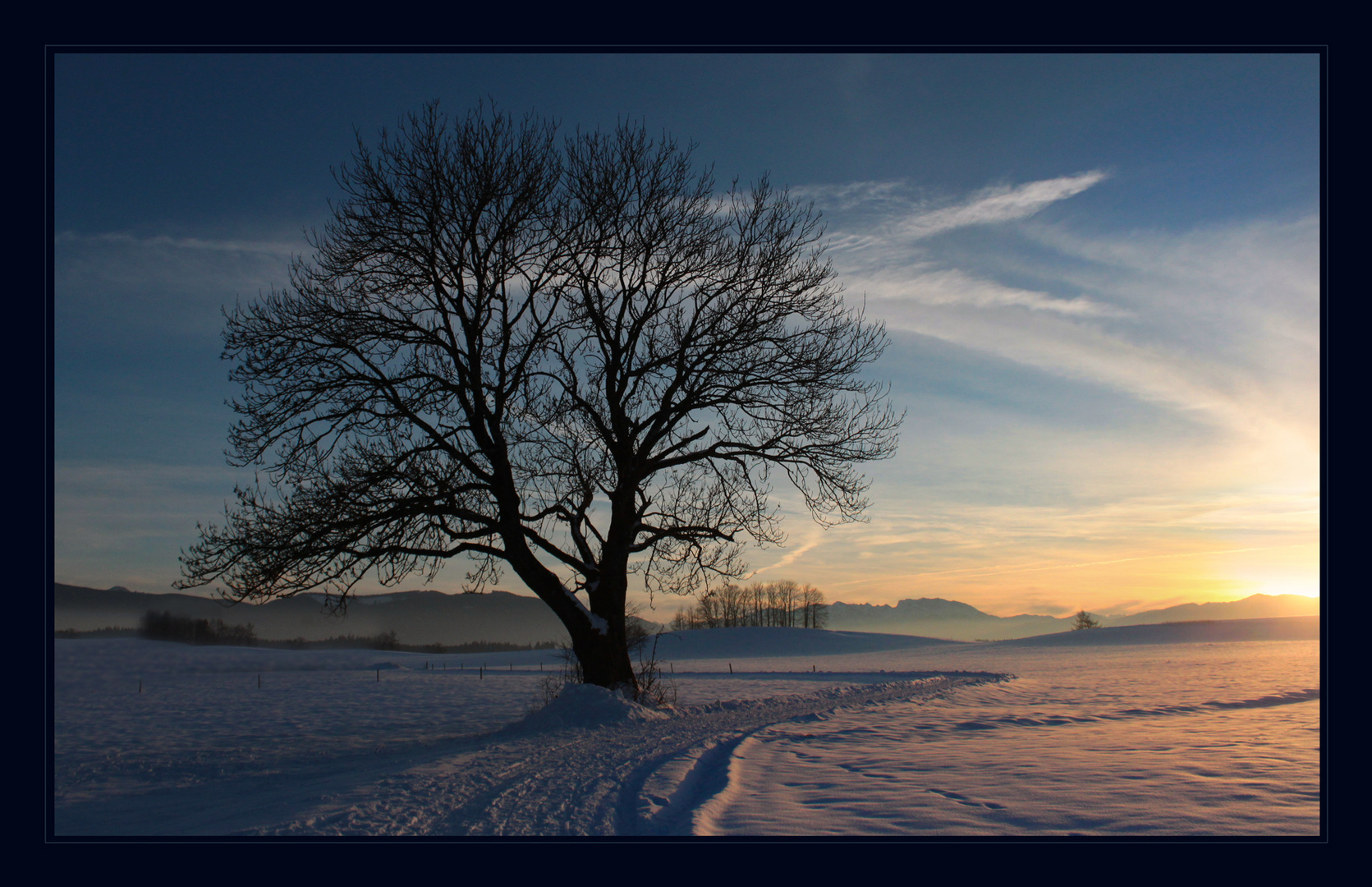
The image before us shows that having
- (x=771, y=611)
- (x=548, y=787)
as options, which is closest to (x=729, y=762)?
(x=548, y=787)

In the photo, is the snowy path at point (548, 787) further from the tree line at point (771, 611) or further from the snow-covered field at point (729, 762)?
the tree line at point (771, 611)

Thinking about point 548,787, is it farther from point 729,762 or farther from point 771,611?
point 771,611

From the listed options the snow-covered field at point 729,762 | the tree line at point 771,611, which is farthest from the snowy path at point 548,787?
the tree line at point 771,611

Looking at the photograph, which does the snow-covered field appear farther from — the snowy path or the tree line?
the tree line

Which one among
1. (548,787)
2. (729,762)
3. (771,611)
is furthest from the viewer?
(771,611)

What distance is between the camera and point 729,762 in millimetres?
8602

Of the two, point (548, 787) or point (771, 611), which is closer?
point (548, 787)

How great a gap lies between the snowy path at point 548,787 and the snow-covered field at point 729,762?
0.03 m

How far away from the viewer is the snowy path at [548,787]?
5.93 meters

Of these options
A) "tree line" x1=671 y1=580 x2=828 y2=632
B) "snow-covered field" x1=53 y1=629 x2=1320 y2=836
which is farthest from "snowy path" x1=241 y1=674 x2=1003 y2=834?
"tree line" x1=671 y1=580 x2=828 y2=632

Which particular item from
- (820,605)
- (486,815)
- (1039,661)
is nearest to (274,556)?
(486,815)

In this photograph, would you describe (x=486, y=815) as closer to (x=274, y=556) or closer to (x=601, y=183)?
(x=274, y=556)

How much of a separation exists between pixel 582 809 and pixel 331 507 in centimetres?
767

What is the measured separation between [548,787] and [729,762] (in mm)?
2307
